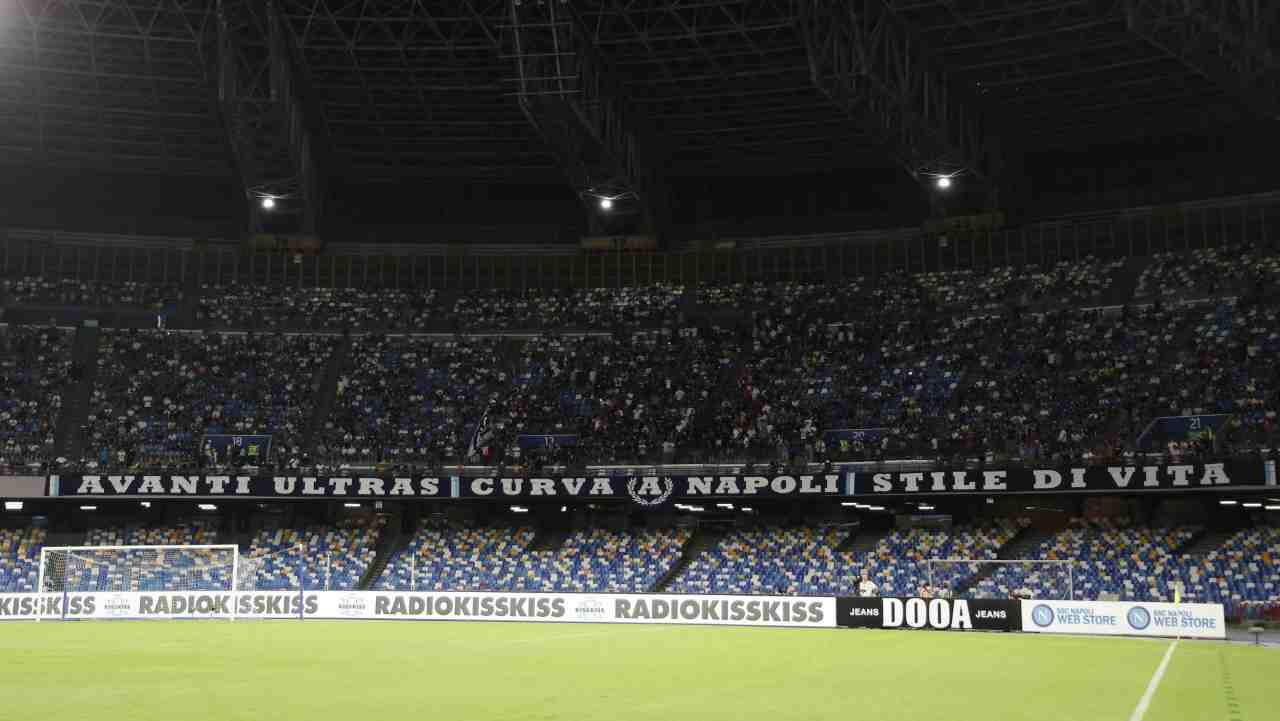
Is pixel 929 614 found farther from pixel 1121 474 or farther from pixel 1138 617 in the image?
pixel 1121 474

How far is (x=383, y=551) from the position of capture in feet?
196

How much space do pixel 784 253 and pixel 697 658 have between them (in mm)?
42049

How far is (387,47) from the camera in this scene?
5397 centimetres

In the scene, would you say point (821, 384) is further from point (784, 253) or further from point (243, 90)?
point (243, 90)

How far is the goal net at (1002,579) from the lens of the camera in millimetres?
48250

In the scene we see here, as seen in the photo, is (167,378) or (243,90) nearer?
(243,90)

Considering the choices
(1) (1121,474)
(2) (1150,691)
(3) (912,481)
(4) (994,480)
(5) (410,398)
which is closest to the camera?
(2) (1150,691)

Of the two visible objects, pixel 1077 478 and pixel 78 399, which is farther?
pixel 78 399

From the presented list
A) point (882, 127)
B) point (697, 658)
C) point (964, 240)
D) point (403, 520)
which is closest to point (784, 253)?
point (964, 240)

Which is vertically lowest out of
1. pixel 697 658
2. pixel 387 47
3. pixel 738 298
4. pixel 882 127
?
pixel 697 658

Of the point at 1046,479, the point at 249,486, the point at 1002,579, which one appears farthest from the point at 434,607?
the point at 1046,479

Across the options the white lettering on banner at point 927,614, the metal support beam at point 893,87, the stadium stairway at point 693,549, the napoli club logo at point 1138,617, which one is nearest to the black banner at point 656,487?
the stadium stairway at point 693,549

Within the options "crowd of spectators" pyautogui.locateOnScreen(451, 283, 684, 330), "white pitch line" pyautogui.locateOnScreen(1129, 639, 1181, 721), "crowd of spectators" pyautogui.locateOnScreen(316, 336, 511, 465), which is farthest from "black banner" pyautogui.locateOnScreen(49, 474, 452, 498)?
"white pitch line" pyautogui.locateOnScreen(1129, 639, 1181, 721)

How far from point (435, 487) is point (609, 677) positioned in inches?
1354
